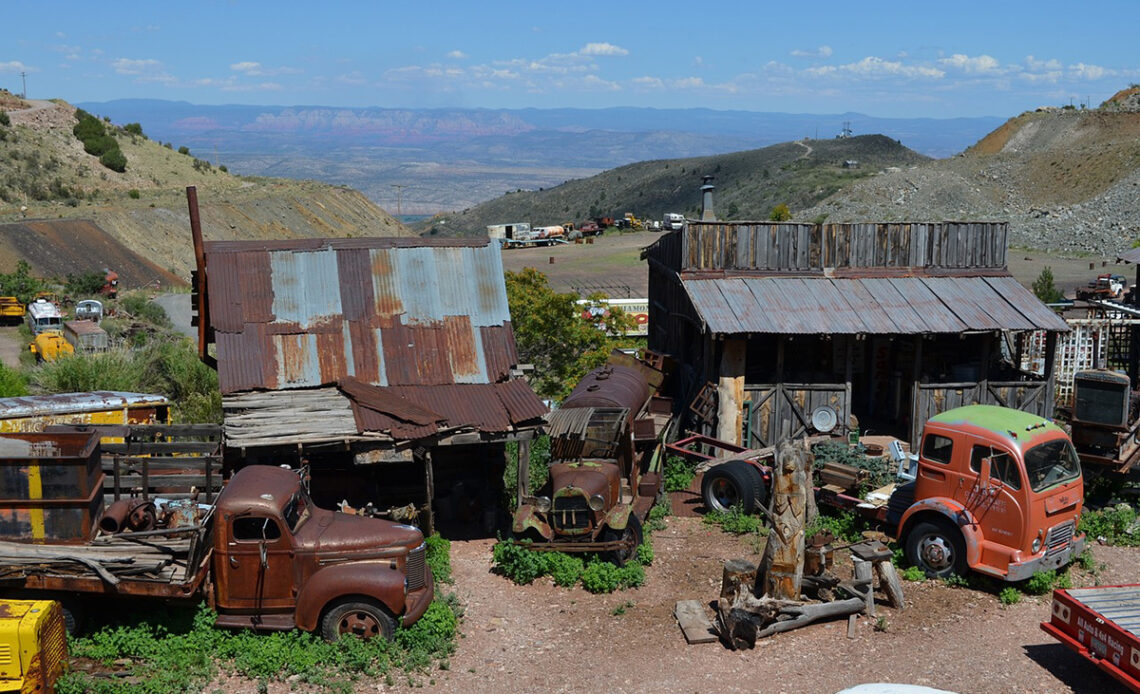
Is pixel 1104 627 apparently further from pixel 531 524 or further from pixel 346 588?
pixel 346 588

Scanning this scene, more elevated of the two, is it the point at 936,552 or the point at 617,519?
the point at 617,519

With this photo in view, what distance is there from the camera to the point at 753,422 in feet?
66.6

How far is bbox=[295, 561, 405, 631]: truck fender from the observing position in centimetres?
1200

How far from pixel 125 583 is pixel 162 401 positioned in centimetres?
746

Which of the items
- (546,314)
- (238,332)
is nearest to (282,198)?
(546,314)

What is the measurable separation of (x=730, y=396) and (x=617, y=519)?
6.19 meters

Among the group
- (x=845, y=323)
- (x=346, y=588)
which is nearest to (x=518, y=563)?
(x=346, y=588)

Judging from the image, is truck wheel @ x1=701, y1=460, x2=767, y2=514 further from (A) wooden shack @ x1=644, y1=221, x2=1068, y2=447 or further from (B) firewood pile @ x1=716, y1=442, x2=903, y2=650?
(B) firewood pile @ x1=716, y1=442, x2=903, y2=650

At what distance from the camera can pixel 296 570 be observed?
12.1 m

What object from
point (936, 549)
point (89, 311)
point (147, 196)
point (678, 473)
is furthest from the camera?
point (147, 196)

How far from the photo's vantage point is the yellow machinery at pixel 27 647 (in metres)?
10.4

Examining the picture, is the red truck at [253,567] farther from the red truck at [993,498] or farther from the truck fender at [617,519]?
the red truck at [993,498]

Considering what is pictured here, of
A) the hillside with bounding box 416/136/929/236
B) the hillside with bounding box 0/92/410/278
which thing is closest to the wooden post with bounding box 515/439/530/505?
the hillside with bounding box 0/92/410/278

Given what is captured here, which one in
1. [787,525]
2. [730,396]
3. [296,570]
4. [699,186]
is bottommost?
[296,570]
